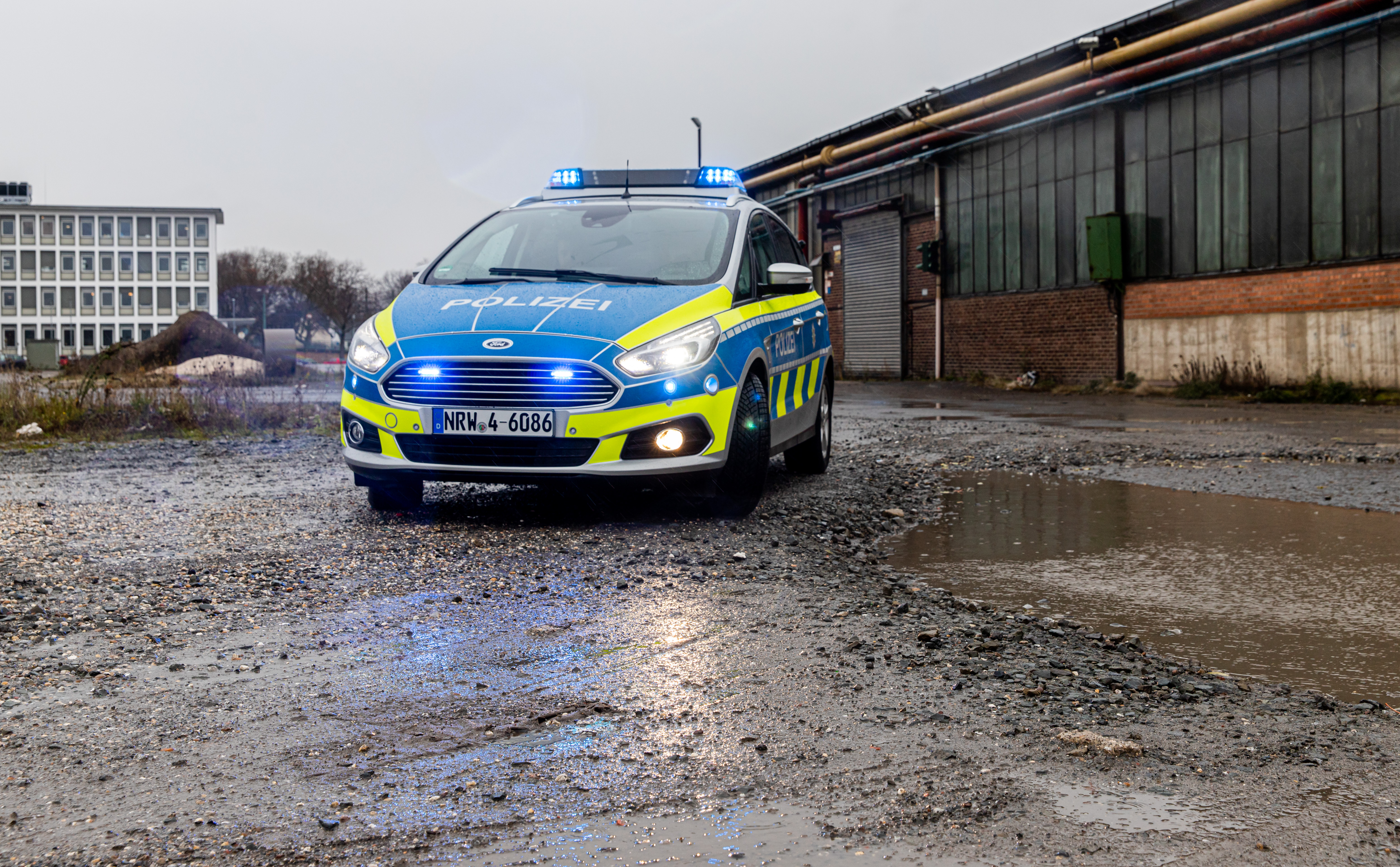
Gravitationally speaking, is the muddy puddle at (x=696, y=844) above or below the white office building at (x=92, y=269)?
below

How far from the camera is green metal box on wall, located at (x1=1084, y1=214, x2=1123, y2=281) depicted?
2405 cm

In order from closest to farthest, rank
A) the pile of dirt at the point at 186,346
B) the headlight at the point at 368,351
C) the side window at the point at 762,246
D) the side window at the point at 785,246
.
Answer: the headlight at the point at 368,351 < the side window at the point at 762,246 < the side window at the point at 785,246 < the pile of dirt at the point at 186,346

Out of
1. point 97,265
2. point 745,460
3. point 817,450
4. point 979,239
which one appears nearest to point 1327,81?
point 979,239

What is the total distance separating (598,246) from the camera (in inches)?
298

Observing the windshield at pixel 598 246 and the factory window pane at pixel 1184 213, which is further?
the factory window pane at pixel 1184 213

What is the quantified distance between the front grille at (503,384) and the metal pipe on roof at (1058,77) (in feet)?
61.1

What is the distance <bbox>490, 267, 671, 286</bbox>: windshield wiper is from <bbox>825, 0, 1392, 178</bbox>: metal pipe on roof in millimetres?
16712

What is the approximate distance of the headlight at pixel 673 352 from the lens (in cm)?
621

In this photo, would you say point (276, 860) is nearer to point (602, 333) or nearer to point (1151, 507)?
point (602, 333)

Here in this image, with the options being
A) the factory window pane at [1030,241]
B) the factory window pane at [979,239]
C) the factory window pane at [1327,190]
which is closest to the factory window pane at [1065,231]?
the factory window pane at [1030,241]

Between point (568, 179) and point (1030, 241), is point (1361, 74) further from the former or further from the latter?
point (568, 179)

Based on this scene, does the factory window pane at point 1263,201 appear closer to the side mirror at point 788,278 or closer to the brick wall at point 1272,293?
the brick wall at point 1272,293

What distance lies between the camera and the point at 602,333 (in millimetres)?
6277

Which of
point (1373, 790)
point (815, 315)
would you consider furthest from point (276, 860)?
point (815, 315)
